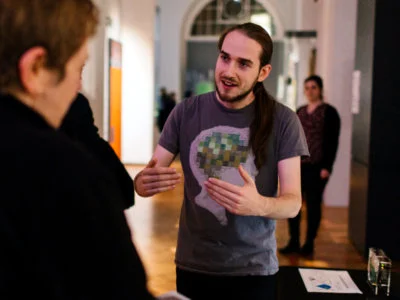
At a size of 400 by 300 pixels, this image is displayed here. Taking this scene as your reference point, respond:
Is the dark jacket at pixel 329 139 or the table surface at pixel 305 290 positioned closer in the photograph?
the table surface at pixel 305 290

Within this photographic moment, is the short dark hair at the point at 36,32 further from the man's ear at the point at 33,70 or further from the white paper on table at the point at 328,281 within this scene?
the white paper on table at the point at 328,281

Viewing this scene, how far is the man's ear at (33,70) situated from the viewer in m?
0.72

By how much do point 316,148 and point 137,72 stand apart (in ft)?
22.0

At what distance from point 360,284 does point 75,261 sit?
1.47 metres

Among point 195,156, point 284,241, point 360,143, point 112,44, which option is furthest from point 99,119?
point 195,156

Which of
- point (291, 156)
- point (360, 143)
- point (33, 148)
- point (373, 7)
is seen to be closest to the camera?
point (33, 148)

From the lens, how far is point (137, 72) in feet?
35.5

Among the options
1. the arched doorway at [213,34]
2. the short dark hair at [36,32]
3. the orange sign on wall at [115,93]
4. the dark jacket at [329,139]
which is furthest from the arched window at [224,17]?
the short dark hair at [36,32]

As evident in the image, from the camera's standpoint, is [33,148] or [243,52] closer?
[33,148]

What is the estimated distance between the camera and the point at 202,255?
173 centimetres

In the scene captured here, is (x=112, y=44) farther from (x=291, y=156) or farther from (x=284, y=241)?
(x=291, y=156)

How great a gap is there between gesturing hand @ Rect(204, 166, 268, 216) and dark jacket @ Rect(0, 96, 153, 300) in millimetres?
757

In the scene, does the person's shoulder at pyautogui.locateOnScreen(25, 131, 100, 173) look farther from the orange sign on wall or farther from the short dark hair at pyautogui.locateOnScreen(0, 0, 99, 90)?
the orange sign on wall

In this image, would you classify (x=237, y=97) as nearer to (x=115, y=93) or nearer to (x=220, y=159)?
(x=220, y=159)
